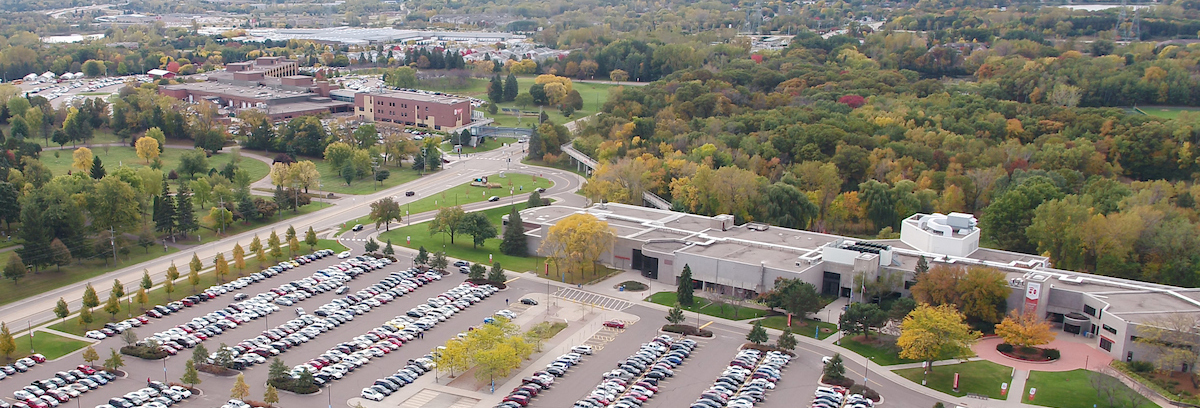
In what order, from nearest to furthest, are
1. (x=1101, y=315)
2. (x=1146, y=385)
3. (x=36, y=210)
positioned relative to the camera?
(x=1146, y=385)
(x=1101, y=315)
(x=36, y=210)

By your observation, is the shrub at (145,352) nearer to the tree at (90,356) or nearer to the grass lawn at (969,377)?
the tree at (90,356)

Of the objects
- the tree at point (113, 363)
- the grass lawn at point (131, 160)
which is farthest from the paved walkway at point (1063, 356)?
the grass lawn at point (131, 160)

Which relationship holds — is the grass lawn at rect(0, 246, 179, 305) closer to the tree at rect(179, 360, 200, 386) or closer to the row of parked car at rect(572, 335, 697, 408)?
Result: the tree at rect(179, 360, 200, 386)

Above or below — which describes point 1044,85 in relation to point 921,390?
above

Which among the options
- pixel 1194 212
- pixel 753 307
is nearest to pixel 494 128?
pixel 753 307

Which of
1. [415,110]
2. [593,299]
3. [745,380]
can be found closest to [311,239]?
[593,299]

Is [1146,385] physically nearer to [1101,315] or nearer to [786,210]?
[1101,315]
